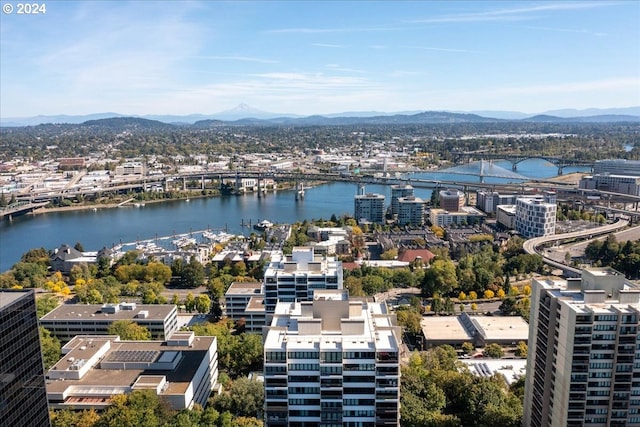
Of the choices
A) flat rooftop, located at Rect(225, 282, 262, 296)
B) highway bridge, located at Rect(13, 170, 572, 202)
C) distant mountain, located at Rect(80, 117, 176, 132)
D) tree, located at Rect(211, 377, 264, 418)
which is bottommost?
tree, located at Rect(211, 377, 264, 418)

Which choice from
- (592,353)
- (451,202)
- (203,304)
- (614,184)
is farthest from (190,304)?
(614,184)

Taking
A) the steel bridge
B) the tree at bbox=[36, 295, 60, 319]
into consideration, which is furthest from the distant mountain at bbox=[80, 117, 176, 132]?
the tree at bbox=[36, 295, 60, 319]

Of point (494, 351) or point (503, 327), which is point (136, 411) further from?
point (503, 327)

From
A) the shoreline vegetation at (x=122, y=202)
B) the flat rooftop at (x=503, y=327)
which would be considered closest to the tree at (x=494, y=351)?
the flat rooftop at (x=503, y=327)

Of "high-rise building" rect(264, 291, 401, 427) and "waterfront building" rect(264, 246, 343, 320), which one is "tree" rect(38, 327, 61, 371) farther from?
"high-rise building" rect(264, 291, 401, 427)

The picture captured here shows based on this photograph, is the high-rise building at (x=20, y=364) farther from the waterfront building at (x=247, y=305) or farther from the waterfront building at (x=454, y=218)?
the waterfront building at (x=454, y=218)

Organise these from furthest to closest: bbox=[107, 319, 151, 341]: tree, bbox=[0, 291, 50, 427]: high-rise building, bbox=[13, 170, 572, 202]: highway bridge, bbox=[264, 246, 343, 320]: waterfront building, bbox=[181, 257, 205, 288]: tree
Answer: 1. bbox=[13, 170, 572, 202]: highway bridge
2. bbox=[181, 257, 205, 288]: tree
3. bbox=[107, 319, 151, 341]: tree
4. bbox=[264, 246, 343, 320]: waterfront building
5. bbox=[0, 291, 50, 427]: high-rise building
